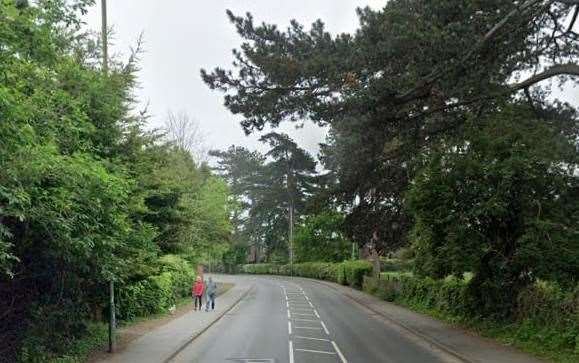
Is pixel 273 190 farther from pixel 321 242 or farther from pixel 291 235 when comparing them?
pixel 321 242

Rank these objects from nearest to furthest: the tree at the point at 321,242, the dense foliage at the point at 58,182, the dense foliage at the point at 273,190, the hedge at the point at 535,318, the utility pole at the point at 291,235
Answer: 1. the dense foliage at the point at 58,182
2. the hedge at the point at 535,318
3. the tree at the point at 321,242
4. the utility pole at the point at 291,235
5. the dense foliage at the point at 273,190

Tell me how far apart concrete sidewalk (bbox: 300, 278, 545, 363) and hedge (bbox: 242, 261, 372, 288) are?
75.9 feet

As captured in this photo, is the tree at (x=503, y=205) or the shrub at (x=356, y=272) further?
the shrub at (x=356, y=272)

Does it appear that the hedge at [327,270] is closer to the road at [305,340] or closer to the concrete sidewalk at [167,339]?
the road at [305,340]

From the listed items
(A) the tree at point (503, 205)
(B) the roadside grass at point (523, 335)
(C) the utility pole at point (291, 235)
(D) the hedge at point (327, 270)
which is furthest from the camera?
(C) the utility pole at point (291, 235)

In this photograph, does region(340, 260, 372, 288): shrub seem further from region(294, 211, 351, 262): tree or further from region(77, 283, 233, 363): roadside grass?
region(77, 283, 233, 363): roadside grass

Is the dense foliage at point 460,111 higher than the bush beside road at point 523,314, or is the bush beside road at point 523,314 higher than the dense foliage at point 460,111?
the dense foliage at point 460,111

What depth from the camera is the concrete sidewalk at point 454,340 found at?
15.2 metres

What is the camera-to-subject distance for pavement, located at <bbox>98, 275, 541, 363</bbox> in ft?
51.0

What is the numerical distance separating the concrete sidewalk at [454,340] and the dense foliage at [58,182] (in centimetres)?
840

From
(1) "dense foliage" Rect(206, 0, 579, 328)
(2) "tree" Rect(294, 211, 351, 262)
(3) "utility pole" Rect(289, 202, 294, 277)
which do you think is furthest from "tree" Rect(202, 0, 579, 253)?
(3) "utility pole" Rect(289, 202, 294, 277)

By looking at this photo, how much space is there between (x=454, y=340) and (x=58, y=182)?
12934 millimetres

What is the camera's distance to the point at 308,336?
2045cm

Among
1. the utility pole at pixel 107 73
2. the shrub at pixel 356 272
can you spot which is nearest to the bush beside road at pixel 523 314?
the utility pole at pixel 107 73
